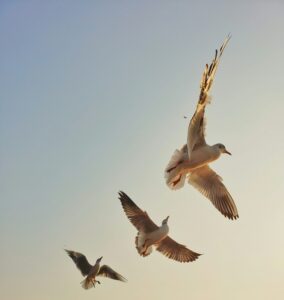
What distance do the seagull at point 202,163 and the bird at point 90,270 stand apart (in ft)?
10.5

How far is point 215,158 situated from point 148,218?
199cm

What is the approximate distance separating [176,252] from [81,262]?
199cm

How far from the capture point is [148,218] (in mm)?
7098

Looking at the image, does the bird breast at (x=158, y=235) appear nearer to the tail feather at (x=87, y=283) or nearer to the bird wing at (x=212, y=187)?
the bird wing at (x=212, y=187)

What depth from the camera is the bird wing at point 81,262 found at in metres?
8.74

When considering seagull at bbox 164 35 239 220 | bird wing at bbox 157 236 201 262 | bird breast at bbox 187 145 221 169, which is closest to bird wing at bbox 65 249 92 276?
bird wing at bbox 157 236 201 262

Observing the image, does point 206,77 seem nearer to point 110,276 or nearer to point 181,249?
point 181,249

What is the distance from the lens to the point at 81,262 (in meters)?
8.94

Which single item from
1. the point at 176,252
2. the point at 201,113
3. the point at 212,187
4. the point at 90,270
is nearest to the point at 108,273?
the point at 90,270

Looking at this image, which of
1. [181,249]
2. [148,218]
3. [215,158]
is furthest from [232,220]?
[181,249]

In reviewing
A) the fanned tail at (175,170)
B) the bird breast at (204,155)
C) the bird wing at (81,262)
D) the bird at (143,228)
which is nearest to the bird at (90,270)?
the bird wing at (81,262)

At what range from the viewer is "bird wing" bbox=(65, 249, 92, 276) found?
8738 millimetres

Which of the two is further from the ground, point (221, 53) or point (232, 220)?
point (221, 53)

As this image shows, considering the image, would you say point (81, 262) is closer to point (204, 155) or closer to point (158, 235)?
point (158, 235)
